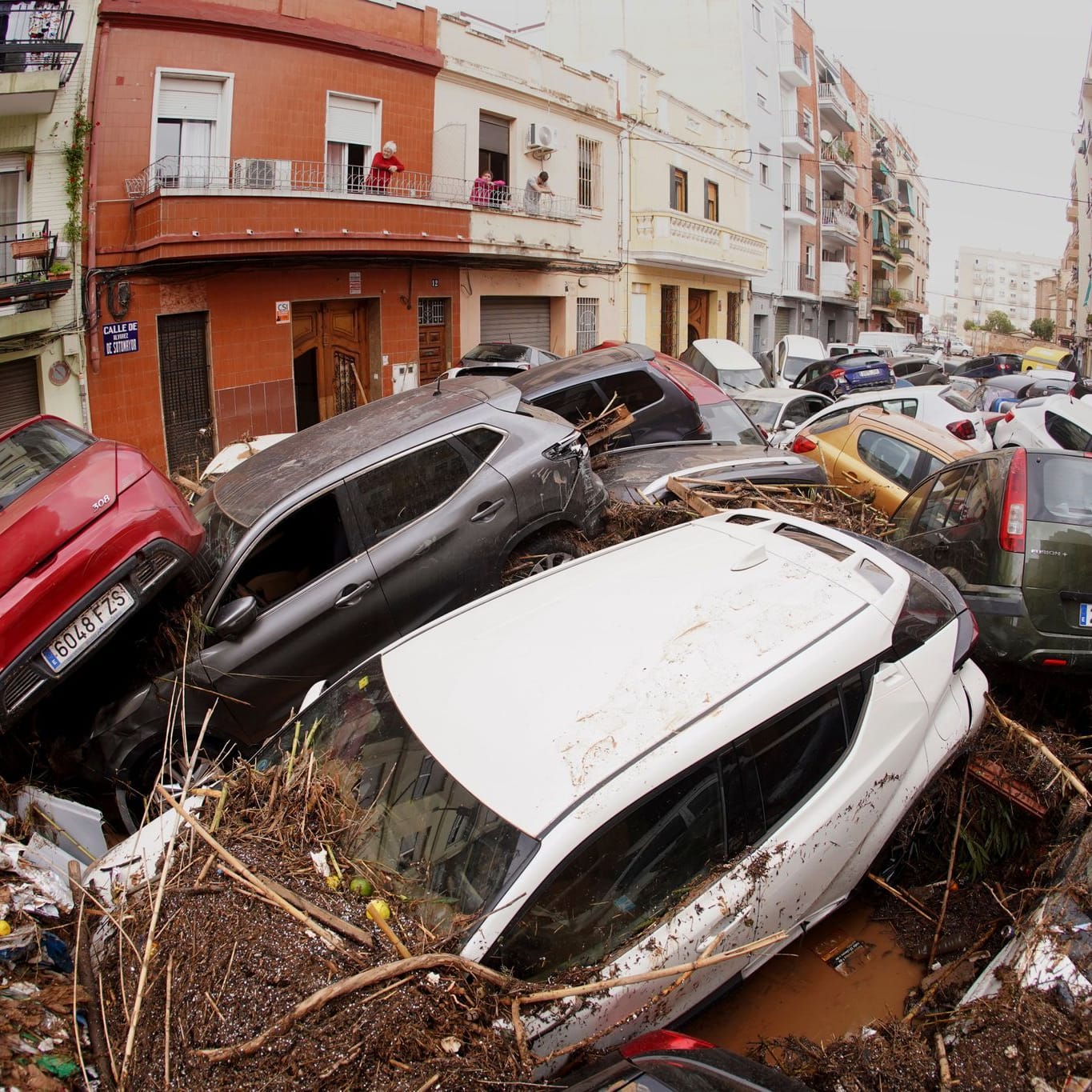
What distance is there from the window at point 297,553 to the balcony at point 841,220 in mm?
42035

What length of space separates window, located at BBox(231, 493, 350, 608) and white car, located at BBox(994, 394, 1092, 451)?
816 centimetres

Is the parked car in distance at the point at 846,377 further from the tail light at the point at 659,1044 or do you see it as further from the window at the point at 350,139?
the tail light at the point at 659,1044

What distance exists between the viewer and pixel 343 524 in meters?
5.12

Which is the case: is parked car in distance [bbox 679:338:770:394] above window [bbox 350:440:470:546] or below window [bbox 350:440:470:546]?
above

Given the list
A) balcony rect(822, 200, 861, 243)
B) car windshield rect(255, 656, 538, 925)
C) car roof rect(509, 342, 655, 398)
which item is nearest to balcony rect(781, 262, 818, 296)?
balcony rect(822, 200, 861, 243)

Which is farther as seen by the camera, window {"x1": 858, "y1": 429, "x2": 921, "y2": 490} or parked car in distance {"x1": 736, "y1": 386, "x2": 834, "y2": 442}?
parked car in distance {"x1": 736, "y1": 386, "x2": 834, "y2": 442}

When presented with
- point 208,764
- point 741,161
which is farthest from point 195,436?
point 741,161

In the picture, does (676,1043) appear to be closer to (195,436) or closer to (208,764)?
(208,764)

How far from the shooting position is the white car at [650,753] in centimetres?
286

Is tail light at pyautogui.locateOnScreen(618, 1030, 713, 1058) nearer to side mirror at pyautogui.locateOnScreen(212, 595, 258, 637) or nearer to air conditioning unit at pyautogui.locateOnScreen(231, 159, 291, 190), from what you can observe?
side mirror at pyautogui.locateOnScreen(212, 595, 258, 637)

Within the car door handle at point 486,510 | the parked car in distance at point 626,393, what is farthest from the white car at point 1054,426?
the car door handle at point 486,510

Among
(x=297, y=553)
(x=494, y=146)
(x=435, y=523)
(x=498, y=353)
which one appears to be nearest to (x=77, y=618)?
(x=297, y=553)

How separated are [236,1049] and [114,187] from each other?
13601mm

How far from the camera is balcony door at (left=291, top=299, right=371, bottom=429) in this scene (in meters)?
16.3
